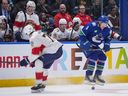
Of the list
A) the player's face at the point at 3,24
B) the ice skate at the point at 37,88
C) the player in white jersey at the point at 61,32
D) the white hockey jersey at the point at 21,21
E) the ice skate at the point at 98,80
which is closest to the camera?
the ice skate at the point at 37,88

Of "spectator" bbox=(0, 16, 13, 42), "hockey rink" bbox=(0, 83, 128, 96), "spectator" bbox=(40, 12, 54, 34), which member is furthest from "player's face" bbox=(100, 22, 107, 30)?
"spectator" bbox=(0, 16, 13, 42)

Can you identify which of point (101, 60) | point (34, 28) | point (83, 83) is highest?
point (34, 28)

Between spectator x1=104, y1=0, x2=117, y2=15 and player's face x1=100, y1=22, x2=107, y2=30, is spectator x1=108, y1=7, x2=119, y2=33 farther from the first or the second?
player's face x1=100, y1=22, x2=107, y2=30

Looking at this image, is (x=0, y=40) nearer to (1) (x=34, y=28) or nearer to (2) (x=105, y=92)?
(1) (x=34, y=28)

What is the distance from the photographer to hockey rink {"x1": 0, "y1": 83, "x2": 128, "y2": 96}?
27.1ft

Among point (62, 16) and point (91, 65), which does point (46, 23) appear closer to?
point (62, 16)

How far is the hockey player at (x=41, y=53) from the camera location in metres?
8.41

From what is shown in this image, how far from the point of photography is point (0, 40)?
959 cm

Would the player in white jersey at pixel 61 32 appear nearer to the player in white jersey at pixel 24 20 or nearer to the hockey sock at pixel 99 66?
the player in white jersey at pixel 24 20

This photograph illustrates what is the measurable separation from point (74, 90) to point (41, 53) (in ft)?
3.28

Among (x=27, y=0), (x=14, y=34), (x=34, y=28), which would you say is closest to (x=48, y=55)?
(x=34, y=28)

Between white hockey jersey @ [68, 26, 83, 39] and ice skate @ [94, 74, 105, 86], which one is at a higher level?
white hockey jersey @ [68, 26, 83, 39]

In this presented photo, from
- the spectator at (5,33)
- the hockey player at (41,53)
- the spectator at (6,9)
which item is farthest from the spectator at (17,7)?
the hockey player at (41,53)

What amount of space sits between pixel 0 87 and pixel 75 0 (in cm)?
298
